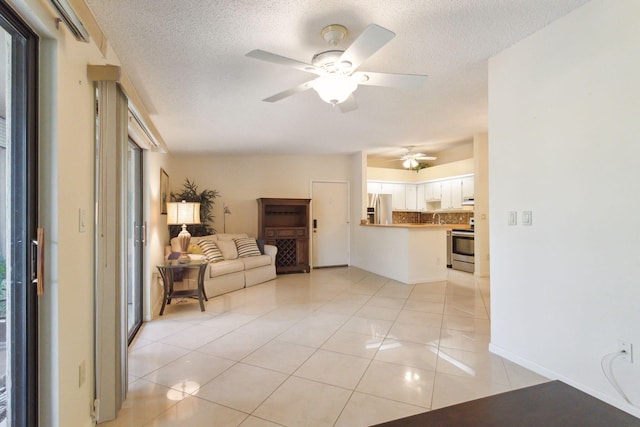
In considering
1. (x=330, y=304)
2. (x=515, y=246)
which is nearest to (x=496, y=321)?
(x=515, y=246)

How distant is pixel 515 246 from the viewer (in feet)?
7.67

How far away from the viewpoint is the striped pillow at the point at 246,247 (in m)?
5.21

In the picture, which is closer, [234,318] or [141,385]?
[141,385]

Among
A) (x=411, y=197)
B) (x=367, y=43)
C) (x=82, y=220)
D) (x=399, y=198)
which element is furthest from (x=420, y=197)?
(x=82, y=220)

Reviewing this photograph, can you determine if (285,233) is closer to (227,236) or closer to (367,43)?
(227,236)

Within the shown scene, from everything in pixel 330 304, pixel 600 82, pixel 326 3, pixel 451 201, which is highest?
pixel 326 3

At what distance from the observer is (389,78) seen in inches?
85.6

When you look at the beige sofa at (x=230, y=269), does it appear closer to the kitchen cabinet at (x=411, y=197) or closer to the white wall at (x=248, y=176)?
the white wall at (x=248, y=176)

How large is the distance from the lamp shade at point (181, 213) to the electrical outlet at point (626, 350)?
4324mm

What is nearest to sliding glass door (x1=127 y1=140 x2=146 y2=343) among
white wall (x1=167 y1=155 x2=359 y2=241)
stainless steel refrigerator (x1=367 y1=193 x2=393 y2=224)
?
white wall (x1=167 y1=155 x2=359 y2=241)

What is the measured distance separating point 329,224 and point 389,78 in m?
4.62

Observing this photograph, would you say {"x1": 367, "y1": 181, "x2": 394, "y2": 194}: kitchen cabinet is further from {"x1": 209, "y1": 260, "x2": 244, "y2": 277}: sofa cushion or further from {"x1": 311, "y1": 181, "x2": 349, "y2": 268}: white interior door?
{"x1": 209, "y1": 260, "x2": 244, "y2": 277}: sofa cushion

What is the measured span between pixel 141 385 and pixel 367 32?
103 inches

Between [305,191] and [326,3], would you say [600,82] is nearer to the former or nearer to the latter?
[326,3]
